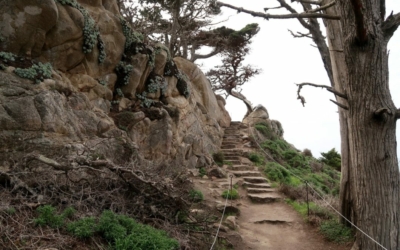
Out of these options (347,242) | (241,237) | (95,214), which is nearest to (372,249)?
(347,242)

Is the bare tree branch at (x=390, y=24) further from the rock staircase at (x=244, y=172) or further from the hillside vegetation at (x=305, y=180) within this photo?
the rock staircase at (x=244, y=172)

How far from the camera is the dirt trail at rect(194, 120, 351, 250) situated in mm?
6133

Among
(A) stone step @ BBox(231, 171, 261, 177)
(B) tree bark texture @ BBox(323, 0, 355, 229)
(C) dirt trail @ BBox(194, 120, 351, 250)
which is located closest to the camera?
(B) tree bark texture @ BBox(323, 0, 355, 229)

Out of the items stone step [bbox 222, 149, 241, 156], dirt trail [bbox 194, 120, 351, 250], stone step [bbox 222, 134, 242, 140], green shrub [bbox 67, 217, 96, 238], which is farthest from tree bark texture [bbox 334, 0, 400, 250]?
stone step [bbox 222, 134, 242, 140]

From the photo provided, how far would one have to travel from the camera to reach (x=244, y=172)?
36.5 ft

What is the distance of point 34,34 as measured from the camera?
6406 millimetres

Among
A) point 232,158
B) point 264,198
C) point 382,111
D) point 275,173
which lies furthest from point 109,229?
point 232,158

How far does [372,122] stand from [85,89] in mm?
6693

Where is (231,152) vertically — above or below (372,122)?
below

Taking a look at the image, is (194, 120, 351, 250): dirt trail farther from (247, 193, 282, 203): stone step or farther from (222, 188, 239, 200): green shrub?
(222, 188, 239, 200): green shrub

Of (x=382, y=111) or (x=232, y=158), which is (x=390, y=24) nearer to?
(x=382, y=111)

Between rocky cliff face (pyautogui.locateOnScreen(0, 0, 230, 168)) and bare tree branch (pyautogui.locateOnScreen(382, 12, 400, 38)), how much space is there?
5187 mm

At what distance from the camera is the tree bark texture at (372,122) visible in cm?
377

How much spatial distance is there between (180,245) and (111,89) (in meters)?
5.71
